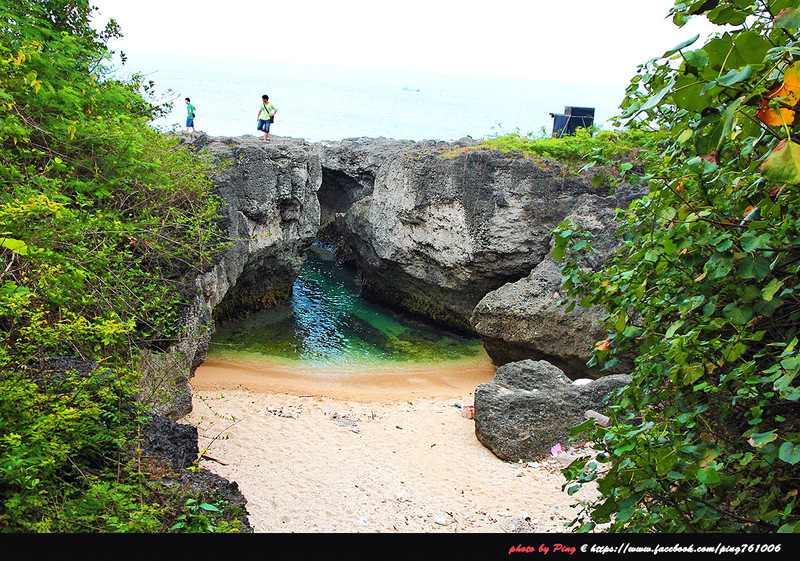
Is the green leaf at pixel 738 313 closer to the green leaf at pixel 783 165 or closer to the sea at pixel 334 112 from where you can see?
the green leaf at pixel 783 165

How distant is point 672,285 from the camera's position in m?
3.09

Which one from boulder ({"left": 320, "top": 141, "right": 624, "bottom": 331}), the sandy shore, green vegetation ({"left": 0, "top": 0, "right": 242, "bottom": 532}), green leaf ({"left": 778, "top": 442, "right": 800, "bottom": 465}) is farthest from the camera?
boulder ({"left": 320, "top": 141, "right": 624, "bottom": 331})

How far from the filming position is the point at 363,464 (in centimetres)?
768

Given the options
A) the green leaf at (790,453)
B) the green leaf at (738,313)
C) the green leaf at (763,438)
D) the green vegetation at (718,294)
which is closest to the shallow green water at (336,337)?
the green vegetation at (718,294)

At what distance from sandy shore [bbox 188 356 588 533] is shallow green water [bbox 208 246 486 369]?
5.95ft

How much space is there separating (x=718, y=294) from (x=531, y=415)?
601cm

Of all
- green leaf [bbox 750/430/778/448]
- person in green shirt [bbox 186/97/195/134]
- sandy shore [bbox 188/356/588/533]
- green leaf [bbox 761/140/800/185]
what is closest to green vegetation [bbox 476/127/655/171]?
sandy shore [bbox 188/356/588/533]

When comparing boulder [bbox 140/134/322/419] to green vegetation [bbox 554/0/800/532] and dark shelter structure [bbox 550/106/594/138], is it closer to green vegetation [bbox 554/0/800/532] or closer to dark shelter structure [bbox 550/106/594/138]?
green vegetation [bbox 554/0/800/532]

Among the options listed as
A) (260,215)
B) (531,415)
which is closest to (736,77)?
(531,415)

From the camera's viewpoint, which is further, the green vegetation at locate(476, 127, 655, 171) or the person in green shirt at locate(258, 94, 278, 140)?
the green vegetation at locate(476, 127, 655, 171)

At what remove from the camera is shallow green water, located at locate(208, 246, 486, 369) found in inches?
522
